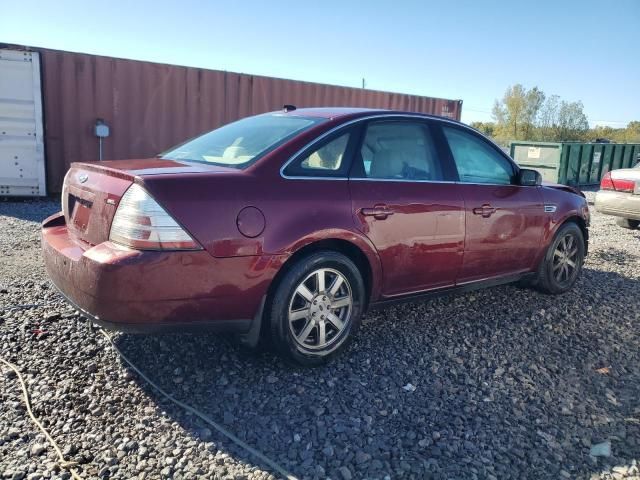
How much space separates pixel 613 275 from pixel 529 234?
1.97 meters

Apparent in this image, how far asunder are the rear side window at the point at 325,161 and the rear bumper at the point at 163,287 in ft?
1.89

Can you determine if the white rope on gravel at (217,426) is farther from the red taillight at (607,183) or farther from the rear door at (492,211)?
the red taillight at (607,183)

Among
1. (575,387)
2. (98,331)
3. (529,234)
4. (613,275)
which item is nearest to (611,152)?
(613,275)

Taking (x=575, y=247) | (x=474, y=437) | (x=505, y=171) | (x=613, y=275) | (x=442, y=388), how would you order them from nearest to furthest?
1. (x=474, y=437)
2. (x=442, y=388)
3. (x=505, y=171)
4. (x=575, y=247)
5. (x=613, y=275)

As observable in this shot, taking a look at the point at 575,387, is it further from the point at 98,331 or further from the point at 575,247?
the point at 98,331

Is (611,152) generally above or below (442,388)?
above

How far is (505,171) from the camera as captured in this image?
4.50 m

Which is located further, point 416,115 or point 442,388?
point 416,115

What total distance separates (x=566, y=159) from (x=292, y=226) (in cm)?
1477

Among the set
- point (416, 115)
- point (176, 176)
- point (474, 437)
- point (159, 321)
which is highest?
point (416, 115)

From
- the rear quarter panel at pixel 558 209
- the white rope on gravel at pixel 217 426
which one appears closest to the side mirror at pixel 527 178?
the rear quarter panel at pixel 558 209

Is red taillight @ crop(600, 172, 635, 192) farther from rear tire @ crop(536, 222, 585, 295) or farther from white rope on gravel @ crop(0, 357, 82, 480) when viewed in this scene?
white rope on gravel @ crop(0, 357, 82, 480)

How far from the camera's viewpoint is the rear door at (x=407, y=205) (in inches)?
135

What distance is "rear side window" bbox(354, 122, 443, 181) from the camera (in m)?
3.55
